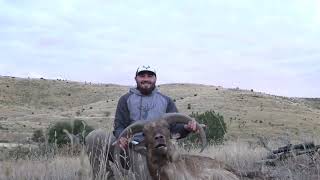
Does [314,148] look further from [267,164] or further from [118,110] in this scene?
[118,110]

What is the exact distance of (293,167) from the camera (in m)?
10.9

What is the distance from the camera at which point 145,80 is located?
9508mm

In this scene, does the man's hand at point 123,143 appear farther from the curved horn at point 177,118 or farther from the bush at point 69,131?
the curved horn at point 177,118

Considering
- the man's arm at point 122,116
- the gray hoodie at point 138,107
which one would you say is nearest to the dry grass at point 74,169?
the man's arm at point 122,116

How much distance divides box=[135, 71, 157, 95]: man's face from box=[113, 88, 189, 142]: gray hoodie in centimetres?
14

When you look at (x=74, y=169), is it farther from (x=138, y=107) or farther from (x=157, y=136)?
(x=157, y=136)

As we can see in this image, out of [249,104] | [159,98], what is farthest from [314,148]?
[249,104]

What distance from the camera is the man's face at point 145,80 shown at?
9.51m

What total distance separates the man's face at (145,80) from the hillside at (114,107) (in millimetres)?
9573

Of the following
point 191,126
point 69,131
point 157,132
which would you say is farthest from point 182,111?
point 157,132

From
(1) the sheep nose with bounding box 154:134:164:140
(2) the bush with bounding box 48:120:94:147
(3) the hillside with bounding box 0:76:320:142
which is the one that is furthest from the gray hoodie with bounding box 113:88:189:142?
(3) the hillside with bounding box 0:76:320:142

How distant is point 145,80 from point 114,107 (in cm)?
5987

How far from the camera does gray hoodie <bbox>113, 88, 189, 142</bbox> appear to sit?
9.64m

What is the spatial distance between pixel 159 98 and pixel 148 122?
115cm
